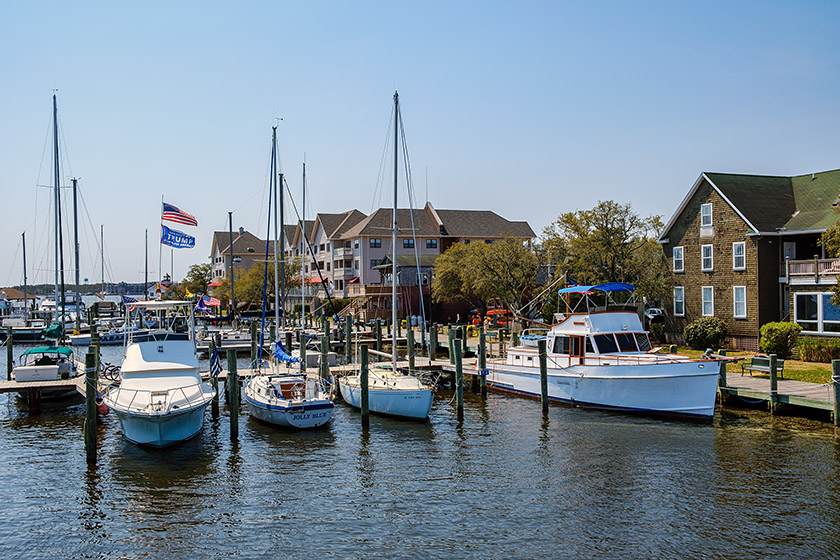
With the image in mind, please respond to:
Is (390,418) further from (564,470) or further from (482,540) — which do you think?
(482,540)

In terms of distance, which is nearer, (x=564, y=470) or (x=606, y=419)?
(x=564, y=470)

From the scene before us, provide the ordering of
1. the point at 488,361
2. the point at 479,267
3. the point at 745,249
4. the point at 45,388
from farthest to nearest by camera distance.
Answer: the point at 479,267 < the point at 745,249 < the point at 488,361 < the point at 45,388

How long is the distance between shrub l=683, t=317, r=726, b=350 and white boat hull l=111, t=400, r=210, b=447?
28503mm

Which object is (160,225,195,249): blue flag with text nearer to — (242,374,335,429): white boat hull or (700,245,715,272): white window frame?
(242,374,335,429): white boat hull

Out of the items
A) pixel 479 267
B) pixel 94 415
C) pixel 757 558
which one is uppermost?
pixel 479 267

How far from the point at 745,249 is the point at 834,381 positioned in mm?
17849

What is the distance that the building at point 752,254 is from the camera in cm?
3816

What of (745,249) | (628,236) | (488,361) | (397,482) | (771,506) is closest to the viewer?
(771,506)

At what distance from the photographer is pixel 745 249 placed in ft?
132

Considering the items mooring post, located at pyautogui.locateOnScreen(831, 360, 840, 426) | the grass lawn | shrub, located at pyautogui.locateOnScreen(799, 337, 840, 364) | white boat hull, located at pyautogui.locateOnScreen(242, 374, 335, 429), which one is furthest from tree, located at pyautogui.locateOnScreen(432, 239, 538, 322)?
mooring post, located at pyautogui.locateOnScreen(831, 360, 840, 426)

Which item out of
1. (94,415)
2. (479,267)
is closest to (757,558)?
(94,415)

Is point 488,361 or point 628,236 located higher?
point 628,236

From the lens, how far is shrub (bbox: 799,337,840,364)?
33.9 m

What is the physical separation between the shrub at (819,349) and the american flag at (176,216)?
103 ft
